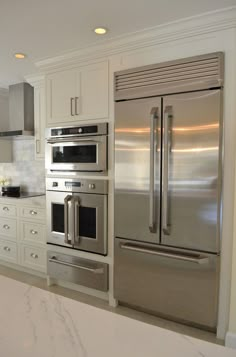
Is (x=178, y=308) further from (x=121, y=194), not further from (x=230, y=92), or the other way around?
(x=230, y=92)

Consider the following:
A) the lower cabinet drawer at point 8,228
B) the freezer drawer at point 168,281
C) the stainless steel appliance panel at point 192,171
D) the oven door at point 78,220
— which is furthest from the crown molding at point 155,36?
the lower cabinet drawer at point 8,228

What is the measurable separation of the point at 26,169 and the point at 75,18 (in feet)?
8.88

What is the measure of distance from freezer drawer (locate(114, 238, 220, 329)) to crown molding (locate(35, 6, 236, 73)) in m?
1.75

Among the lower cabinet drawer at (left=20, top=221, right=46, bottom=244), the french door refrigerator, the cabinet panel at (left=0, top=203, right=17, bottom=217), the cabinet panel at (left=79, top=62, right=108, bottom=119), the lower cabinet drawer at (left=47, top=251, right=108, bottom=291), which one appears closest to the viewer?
the french door refrigerator

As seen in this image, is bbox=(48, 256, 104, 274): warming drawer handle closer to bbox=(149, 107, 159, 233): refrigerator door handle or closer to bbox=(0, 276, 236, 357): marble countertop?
bbox=(149, 107, 159, 233): refrigerator door handle

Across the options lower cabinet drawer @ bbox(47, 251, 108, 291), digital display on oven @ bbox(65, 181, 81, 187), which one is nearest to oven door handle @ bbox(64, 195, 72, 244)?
digital display on oven @ bbox(65, 181, 81, 187)

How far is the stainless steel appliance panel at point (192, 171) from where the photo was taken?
2.03 meters

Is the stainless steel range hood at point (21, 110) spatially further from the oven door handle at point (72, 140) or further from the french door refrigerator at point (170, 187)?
the french door refrigerator at point (170, 187)

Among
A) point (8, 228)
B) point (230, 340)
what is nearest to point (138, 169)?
point (230, 340)

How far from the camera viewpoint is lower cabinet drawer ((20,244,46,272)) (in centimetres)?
324

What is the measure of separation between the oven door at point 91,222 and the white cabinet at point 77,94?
0.82 meters

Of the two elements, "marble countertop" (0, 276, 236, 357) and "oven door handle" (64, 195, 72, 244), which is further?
"oven door handle" (64, 195, 72, 244)

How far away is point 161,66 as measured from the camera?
223 cm

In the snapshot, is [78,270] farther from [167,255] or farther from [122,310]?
[167,255]
